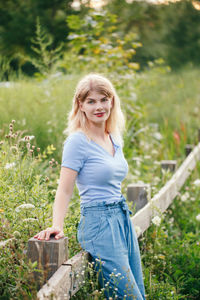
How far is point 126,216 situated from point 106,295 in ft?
1.51

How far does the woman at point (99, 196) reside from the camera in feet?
6.88

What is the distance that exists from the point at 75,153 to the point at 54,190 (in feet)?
1.79

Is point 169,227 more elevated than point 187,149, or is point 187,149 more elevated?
point 187,149

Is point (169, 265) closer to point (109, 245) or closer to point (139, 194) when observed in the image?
point (139, 194)

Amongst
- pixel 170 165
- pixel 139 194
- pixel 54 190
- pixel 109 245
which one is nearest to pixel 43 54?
pixel 170 165

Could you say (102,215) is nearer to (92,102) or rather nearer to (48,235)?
(48,235)

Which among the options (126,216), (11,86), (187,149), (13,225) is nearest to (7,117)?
(11,86)

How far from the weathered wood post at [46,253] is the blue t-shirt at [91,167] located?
0.41 m

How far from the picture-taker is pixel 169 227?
4.02 meters

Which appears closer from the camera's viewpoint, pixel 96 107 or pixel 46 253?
pixel 46 253

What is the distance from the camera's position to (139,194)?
131 inches

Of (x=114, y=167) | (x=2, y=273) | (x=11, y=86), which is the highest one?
(x=11, y=86)

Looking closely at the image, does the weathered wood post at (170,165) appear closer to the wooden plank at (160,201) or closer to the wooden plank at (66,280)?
Result: the wooden plank at (160,201)

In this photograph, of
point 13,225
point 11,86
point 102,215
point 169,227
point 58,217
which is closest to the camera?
point 58,217
